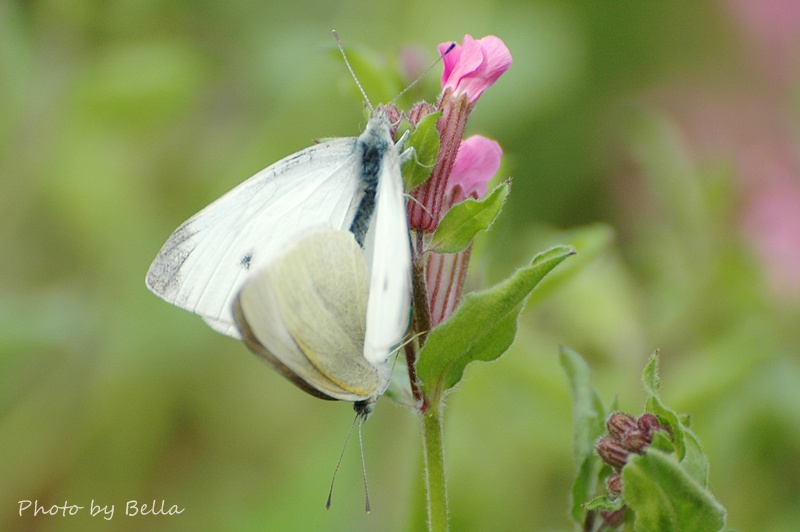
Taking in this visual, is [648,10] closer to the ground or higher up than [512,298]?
higher up

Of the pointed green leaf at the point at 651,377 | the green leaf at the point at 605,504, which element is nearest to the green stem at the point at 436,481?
the green leaf at the point at 605,504

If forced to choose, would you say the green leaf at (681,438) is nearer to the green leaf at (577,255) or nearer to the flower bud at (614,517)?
the flower bud at (614,517)

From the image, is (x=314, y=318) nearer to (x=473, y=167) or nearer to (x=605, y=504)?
(x=473, y=167)

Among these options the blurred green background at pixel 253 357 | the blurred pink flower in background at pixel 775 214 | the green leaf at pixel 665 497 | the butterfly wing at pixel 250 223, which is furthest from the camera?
the blurred pink flower in background at pixel 775 214

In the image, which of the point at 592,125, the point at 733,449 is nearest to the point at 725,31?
the point at 592,125

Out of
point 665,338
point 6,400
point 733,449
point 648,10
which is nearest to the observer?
point 6,400

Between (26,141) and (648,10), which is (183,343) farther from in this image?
(648,10)

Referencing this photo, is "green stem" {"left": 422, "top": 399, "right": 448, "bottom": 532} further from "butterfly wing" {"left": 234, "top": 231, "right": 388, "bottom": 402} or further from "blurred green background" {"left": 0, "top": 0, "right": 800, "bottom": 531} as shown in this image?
"blurred green background" {"left": 0, "top": 0, "right": 800, "bottom": 531}
